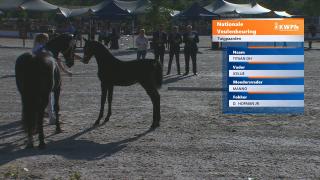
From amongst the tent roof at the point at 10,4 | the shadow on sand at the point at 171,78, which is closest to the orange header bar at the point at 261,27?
the shadow on sand at the point at 171,78

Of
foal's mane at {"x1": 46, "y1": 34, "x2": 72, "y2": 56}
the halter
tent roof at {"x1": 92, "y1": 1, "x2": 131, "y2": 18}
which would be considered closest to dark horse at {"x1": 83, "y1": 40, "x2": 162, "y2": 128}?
the halter

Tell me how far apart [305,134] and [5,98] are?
8511 mm

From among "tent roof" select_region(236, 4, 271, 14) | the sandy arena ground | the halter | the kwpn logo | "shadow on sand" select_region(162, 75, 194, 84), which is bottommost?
the sandy arena ground

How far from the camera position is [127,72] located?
1259 cm

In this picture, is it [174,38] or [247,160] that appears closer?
[247,160]

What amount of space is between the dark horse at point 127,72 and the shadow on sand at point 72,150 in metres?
1.67

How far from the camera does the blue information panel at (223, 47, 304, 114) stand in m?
13.4

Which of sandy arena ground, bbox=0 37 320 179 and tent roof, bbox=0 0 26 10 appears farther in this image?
tent roof, bbox=0 0 26 10

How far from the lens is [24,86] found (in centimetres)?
1004

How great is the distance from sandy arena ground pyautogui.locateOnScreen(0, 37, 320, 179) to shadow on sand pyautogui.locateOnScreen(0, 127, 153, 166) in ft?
0.05

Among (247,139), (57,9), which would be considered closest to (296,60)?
(247,139)

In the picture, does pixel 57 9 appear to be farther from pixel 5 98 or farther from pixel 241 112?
pixel 241 112
